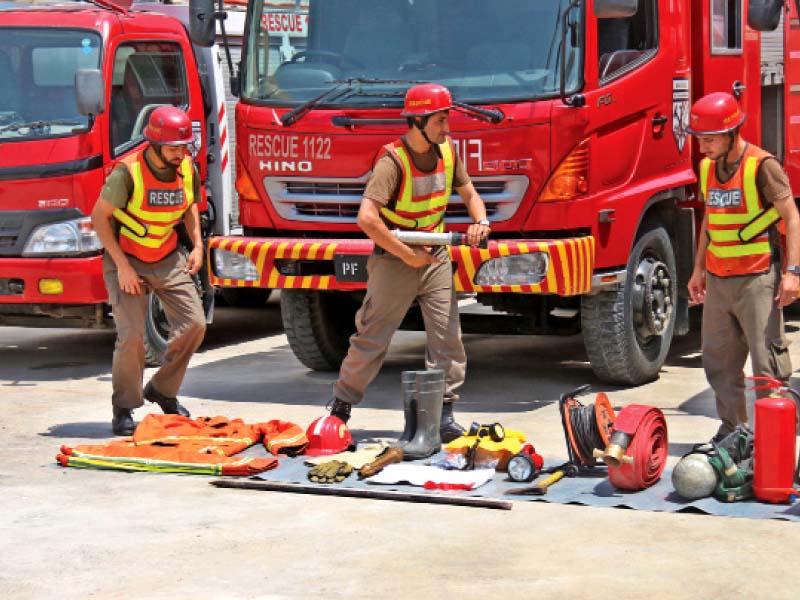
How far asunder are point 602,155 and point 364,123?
145 centimetres

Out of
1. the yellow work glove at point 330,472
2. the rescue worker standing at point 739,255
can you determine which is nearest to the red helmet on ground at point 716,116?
the rescue worker standing at point 739,255

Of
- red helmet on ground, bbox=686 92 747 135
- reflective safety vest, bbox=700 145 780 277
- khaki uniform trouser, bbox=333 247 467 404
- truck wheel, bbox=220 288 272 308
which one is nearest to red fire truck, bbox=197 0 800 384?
khaki uniform trouser, bbox=333 247 467 404

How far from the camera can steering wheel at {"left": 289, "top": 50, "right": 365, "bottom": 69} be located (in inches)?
406

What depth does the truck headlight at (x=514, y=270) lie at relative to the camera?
9.64 m

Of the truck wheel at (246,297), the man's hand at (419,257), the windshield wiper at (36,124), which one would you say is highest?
the windshield wiper at (36,124)

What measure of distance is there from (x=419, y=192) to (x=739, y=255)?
1721 mm

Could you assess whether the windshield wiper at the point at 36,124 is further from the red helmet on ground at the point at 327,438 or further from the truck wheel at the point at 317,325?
the red helmet on ground at the point at 327,438

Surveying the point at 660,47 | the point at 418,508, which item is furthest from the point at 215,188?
the point at 418,508

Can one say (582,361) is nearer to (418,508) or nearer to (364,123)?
(364,123)

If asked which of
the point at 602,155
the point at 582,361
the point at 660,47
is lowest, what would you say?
the point at 582,361

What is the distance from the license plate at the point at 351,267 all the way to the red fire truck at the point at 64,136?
84.5 inches

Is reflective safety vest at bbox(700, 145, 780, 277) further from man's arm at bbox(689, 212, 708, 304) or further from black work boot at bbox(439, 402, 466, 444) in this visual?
black work boot at bbox(439, 402, 466, 444)

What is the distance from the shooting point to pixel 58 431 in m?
9.45

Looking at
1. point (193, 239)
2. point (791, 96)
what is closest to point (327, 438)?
point (193, 239)
